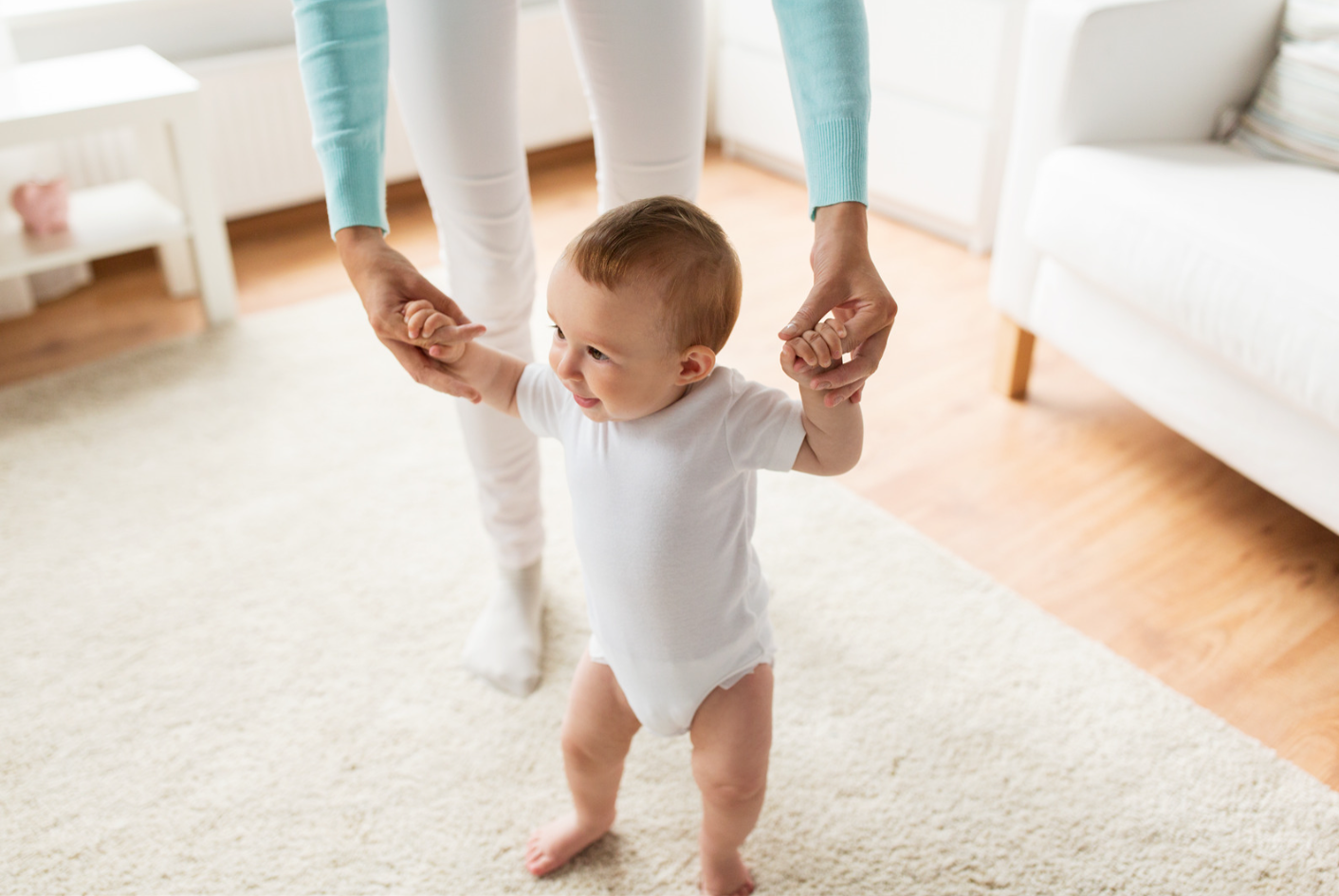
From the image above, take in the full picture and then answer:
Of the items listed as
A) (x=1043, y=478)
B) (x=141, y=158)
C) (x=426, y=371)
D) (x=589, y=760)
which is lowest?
(x=1043, y=478)

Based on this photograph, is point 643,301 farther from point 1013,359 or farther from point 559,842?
point 1013,359

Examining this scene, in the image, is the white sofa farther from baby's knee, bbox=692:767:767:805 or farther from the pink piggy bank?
the pink piggy bank

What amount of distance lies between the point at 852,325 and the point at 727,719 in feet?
1.26

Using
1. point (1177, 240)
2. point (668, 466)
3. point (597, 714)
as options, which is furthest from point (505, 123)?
point (1177, 240)

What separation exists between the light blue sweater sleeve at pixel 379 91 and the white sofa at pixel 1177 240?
0.73m

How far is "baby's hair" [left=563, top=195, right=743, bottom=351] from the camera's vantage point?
778 millimetres

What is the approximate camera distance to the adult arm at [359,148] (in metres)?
0.86

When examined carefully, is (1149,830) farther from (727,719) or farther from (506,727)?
(506,727)

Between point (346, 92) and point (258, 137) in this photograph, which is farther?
point (258, 137)

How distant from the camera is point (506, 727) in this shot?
123cm

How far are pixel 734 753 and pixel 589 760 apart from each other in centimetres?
15

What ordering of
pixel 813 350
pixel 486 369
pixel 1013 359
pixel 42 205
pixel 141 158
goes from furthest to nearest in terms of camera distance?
pixel 141 158, pixel 42 205, pixel 1013 359, pixel 486 369, pixel 813 350

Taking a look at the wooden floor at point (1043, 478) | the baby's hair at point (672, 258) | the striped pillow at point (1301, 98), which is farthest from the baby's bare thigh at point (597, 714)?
the striped pillow at point (1301, 98)

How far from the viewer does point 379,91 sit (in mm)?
911
